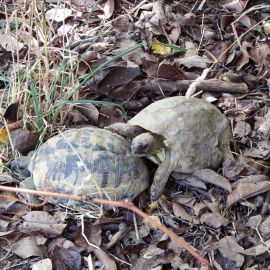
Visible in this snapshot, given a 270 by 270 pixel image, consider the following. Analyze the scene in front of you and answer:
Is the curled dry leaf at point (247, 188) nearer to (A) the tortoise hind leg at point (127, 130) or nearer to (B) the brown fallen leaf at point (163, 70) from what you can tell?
(A) the tortoise hind leg at point (127, 130)

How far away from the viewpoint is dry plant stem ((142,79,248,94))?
2818mm

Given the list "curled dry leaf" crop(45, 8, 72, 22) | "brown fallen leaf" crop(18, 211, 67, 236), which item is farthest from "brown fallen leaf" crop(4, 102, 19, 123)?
"curled dry leaf" crop(45, 8, 72, 22)

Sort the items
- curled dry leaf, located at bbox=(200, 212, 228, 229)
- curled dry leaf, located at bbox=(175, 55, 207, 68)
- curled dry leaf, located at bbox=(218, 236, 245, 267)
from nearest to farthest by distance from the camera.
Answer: curled dry leaf, located at bbox=(218, 236, 245, 267) < curled dry leaf, located at bbox=(200, 212, 228, 229) < curled dry leaf, located at bbox=(175, 55, 207, 68)

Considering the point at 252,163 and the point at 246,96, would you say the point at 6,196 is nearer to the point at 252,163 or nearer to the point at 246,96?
the point at 252,163

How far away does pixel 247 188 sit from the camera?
7.70 ft

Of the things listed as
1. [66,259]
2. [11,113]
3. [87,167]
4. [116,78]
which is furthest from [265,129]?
[11,113]

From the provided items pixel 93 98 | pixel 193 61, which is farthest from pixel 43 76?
pixel 193 61

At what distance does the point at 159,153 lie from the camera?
241 cm

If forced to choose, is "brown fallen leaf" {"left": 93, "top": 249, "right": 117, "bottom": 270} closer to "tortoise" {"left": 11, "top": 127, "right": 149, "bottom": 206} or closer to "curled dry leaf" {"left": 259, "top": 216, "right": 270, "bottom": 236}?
"tortoise" {"left": 11, "top": 127, "right": 149, "bottom": 206}

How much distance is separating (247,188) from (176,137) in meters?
0.39

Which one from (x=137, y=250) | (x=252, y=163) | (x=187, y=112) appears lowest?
(x=137, y=250)

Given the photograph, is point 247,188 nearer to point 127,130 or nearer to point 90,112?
point 127,130

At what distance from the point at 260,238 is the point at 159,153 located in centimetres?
58

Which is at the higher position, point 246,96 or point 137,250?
point 246,96
